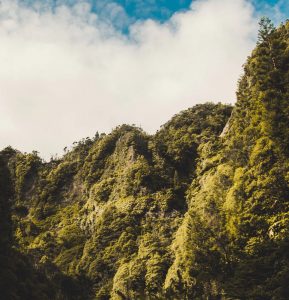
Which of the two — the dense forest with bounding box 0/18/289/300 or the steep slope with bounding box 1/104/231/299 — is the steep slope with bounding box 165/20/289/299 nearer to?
the dense forest with bounding box 0/18/289/300

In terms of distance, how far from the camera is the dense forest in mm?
58906

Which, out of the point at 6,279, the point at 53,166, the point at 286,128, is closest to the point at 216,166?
the point at 286,128

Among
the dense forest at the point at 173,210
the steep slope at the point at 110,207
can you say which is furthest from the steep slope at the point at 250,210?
the steep slope at the point at 110,207

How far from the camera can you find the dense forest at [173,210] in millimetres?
58906

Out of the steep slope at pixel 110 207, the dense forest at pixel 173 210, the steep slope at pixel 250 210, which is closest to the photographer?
the steep slope at pixel 250 210

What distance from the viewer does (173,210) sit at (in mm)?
91438

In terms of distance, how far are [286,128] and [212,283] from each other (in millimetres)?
25669

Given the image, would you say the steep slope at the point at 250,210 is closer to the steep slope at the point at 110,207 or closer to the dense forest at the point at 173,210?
the dense forest at the point at 173,210

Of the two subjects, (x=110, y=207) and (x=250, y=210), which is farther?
(x=110, y=207)

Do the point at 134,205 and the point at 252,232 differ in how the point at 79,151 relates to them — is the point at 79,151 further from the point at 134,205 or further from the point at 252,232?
the point at 252,232

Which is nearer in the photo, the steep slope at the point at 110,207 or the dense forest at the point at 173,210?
the dense forest at the point at 173,210

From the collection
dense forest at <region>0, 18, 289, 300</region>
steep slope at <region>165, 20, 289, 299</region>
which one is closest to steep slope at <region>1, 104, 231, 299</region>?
dense forest at <region>0, 18, 289, 300</region>

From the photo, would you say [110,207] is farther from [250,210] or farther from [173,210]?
[250,210]

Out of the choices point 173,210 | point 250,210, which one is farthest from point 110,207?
point 250,210
